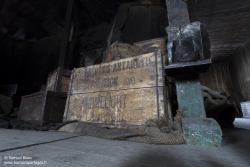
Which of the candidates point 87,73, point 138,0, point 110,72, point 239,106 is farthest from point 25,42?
point 239,106

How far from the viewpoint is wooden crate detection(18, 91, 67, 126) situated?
2.26 metres

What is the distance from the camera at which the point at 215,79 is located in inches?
333

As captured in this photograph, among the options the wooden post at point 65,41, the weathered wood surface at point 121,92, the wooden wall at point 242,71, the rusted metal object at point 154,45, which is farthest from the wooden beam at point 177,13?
the wooden wall at point 242,71

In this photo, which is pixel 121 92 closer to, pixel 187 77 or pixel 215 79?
pixel 187 77

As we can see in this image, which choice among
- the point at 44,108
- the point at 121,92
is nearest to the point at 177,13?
the point at 121,92

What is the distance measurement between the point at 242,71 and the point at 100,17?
8.06m

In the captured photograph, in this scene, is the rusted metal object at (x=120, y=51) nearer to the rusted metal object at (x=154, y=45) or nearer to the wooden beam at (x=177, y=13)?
the rusted metal object at (x=154, y=45)

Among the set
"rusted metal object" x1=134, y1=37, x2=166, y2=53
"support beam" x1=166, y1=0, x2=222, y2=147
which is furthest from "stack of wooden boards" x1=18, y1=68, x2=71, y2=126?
"support beam" x1=166, y1=0, x2=222, y2=147

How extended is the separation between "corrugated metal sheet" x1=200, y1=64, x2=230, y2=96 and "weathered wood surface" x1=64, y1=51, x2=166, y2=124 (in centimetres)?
850

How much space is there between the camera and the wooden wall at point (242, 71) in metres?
6.34

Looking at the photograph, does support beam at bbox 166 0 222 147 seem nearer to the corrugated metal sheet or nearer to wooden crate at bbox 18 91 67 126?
wooden crate at bbox 18 91 67 126

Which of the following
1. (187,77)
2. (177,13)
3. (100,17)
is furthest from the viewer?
(100,17)

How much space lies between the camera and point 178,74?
1.54 metres

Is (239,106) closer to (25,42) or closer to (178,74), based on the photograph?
(178,74)
